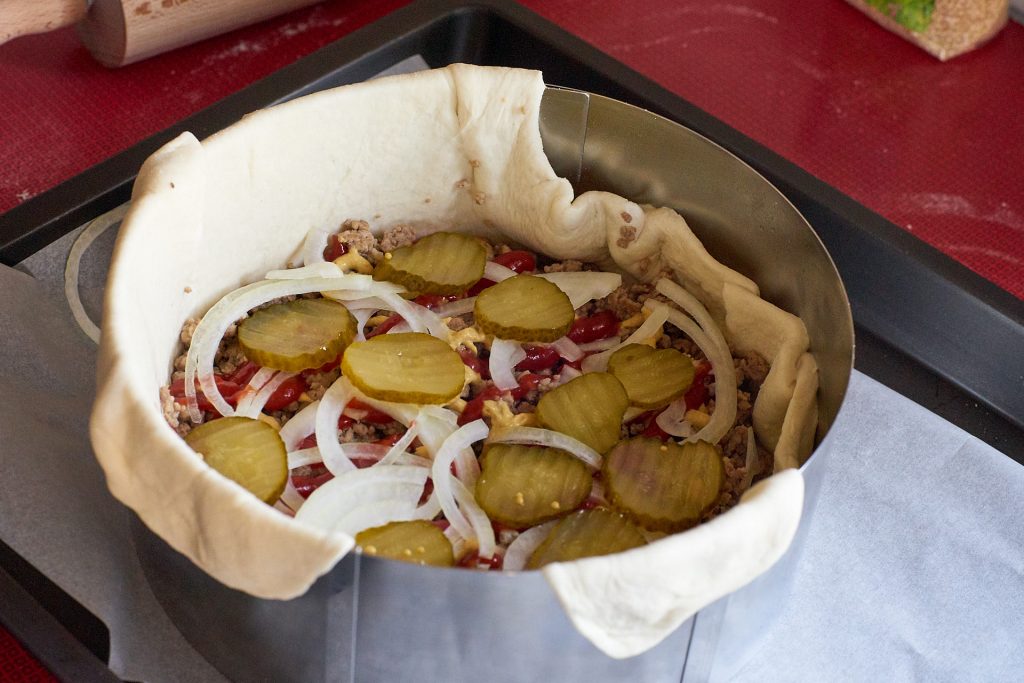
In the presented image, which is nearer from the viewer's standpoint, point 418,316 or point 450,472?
point 450,472

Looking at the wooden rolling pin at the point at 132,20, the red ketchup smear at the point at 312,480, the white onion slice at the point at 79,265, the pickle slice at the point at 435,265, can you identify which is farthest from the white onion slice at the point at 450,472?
the wooden rolling pin at the point at 132,20

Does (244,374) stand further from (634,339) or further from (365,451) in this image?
(634,339)

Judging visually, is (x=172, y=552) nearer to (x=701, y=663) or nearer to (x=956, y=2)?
(x=701, y=663)

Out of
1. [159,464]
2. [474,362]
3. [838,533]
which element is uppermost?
[159,464]

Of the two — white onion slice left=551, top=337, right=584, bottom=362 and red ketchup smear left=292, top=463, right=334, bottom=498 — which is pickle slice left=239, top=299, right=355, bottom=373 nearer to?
red ketchup smear left=292, top=463, right=334, bottom=498

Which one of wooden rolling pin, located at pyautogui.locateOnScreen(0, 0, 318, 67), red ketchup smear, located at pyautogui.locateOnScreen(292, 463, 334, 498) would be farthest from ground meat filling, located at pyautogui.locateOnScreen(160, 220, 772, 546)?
wooden rolling pin, located at pyautogui.locateOnScreen(0, 0, 318, 67)

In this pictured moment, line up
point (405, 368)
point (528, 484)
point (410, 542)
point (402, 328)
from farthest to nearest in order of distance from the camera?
point (402, 328) < point (405, 368) < point (528, 484) < point (410, 542)

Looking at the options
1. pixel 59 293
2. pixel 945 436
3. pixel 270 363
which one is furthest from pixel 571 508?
pixel 59 293

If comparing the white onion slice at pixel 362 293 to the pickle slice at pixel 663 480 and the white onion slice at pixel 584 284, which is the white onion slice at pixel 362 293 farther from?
the pickle slice at pixel 663 480

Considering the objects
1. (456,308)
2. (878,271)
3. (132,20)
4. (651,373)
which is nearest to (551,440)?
(651,373)
